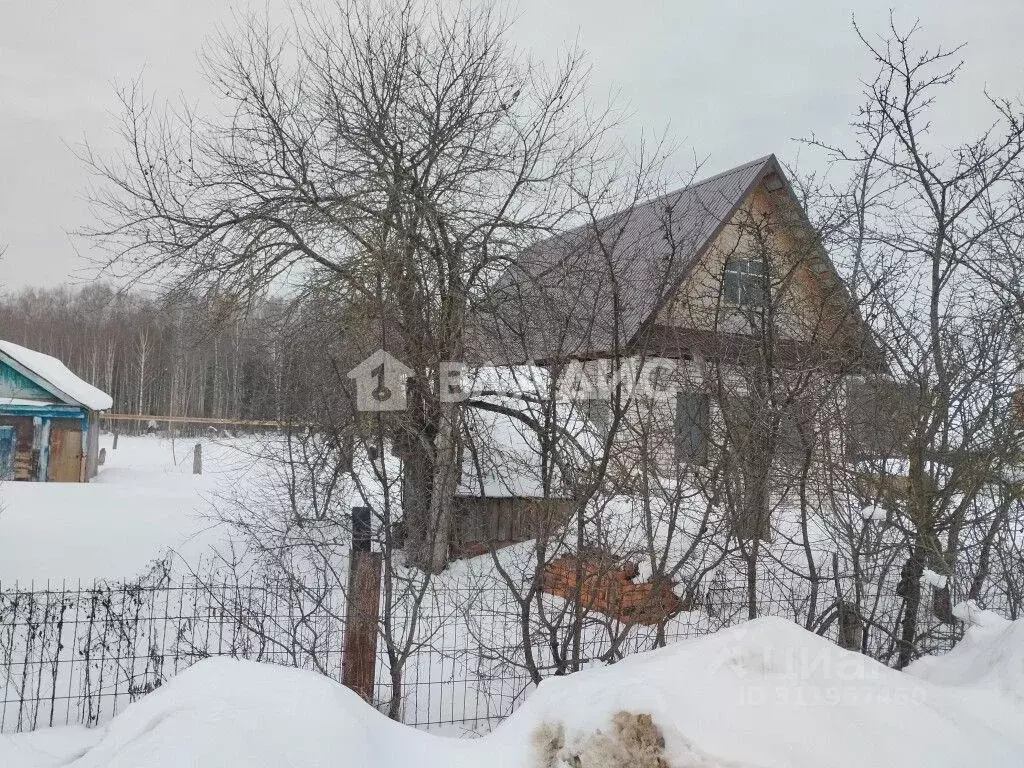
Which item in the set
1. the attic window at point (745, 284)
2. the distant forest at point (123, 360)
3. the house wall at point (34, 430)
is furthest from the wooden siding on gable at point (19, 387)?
the distant forest at point (123, 360)

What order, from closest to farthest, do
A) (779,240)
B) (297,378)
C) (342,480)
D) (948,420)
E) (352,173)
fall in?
1. (948,420)
2. (779,240)
3. (342,480)
4. (352,173)
5. (297,378)

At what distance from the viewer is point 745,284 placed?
5.86 metres

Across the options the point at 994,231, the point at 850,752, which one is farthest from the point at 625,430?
the point at 994,231

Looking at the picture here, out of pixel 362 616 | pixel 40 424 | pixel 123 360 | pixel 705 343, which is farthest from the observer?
pixel 123 360

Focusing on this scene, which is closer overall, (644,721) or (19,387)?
(644,721)

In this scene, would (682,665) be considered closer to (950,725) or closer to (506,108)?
(950,725)

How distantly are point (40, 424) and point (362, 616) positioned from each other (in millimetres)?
14964

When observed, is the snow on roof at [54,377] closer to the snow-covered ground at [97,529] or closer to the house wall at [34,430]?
the house wall at [34,430]

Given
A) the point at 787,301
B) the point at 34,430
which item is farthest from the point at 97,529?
the point at 787,301

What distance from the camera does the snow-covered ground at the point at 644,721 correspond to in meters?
2.30

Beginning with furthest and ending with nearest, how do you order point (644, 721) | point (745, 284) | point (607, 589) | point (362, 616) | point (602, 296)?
point (745, 284), point (602, 296), point (607, 589), point (362, 616), point (644, 721)

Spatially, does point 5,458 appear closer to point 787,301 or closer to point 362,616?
point 362,616

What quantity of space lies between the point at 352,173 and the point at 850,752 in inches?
301

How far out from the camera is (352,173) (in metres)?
8.53
